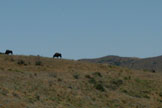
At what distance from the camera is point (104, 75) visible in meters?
48.3

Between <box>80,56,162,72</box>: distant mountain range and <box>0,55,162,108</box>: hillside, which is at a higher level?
<box>80,56,162,72</box>: distant mountain range

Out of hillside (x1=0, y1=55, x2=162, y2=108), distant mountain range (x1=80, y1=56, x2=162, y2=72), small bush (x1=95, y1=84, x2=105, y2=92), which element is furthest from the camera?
distant mountain range (x1=80, y1=56, x2=162, y2=72)

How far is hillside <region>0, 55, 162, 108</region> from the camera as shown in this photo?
102ft

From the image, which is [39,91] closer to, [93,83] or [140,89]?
[93,83]

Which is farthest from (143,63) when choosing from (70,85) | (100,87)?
(70,85)

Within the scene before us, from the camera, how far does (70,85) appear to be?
127 feet

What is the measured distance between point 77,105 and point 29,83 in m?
5.49

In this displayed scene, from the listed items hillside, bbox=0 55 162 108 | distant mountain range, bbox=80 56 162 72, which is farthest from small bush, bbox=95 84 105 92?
distant mountain range, bbox=80 56 162 72

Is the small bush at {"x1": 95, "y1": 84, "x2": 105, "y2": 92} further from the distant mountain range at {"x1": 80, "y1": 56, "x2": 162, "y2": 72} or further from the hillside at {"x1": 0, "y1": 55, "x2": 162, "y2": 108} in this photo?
the distant mountain range at {"x1": 80, "y1": 56, "x2": 162, "y2": 72}

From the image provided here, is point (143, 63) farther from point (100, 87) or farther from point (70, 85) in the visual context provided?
point (70, 85)

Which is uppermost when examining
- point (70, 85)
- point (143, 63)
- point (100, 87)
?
point (143, 63)

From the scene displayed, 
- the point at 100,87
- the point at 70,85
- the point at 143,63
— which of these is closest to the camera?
the point at 70,85

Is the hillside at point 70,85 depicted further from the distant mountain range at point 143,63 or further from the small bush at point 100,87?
the distant mountain range at point 143,63

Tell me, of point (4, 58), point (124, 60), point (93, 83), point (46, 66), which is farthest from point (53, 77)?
point (124, 60)
